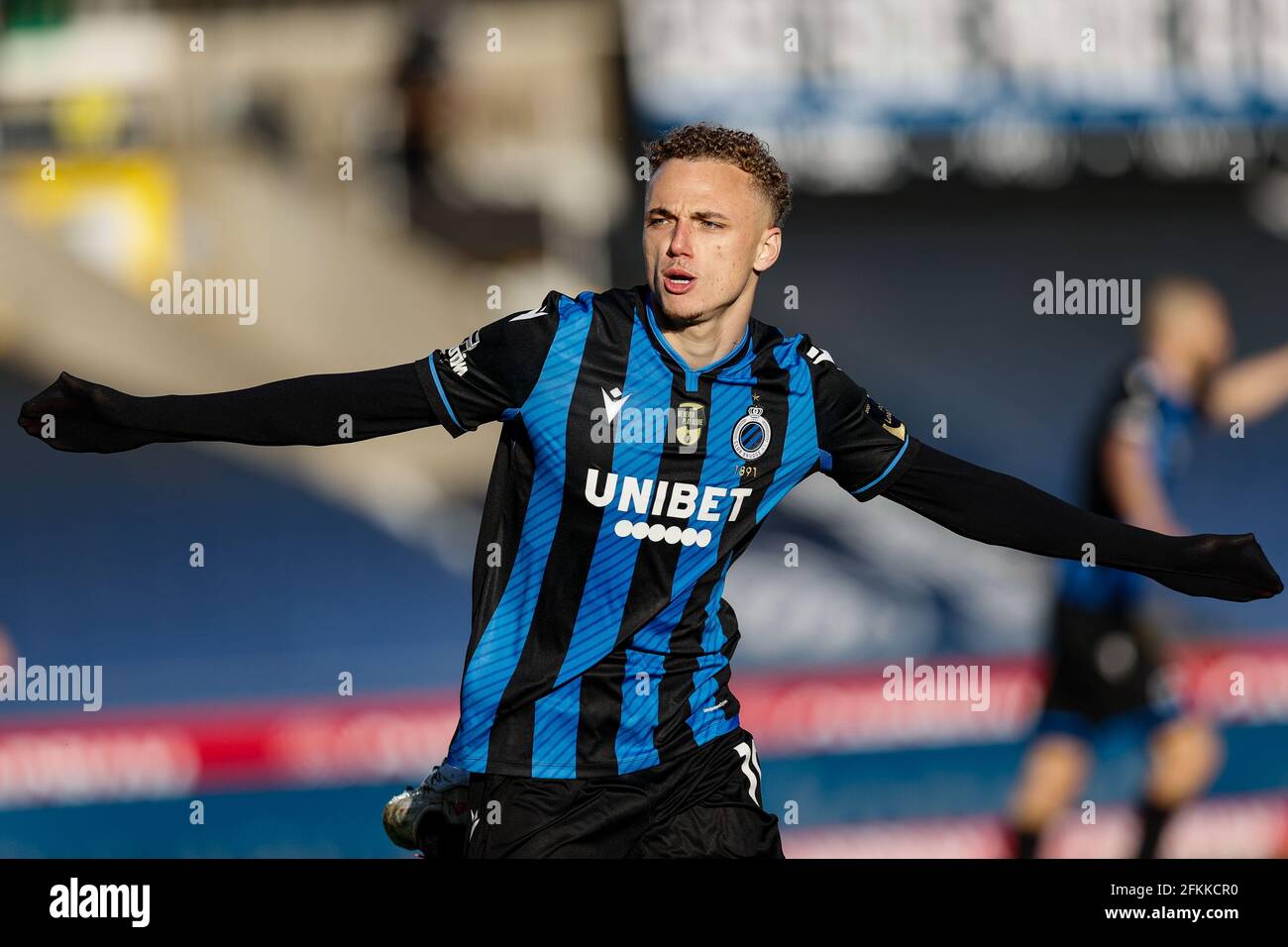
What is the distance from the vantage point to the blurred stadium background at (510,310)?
500cm

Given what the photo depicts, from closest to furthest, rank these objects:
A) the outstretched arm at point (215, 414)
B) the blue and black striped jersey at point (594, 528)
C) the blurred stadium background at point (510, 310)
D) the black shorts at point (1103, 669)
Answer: the outstretched arm at point (215, 414)
the blue and black striped jersey at point (594, 528)
the blurred stadium background at point (510, 310)
the black shorts at point (1103, 669)

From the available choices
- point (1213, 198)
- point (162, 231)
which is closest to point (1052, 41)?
point (1213, 198)

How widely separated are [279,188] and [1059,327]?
2860 mm

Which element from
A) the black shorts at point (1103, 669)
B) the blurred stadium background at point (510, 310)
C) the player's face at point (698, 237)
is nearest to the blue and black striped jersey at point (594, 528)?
the player's face at point (698, 237)

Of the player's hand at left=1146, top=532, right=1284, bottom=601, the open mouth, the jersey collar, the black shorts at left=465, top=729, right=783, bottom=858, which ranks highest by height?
the open mouth

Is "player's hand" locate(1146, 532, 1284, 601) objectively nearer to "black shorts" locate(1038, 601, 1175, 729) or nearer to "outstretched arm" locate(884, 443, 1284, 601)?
"outstretched arm" locate(884, 443, 1284, 601)

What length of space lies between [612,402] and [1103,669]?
123 inches

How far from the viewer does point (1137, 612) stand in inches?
204

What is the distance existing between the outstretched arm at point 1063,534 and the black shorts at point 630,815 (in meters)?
0.67

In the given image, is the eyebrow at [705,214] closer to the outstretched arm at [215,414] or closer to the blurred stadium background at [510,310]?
the outstretched arm at [215,414]

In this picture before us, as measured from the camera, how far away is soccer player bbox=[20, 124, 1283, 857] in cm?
260

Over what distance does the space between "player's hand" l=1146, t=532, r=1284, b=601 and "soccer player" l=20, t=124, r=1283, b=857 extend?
0.83 metres

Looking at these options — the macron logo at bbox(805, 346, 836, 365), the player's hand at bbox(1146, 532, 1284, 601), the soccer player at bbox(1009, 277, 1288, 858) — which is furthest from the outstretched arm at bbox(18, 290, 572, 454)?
the soccer player at bbox(1009, 277, 1288, 858)

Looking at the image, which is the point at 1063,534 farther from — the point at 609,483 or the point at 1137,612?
the point at 1137,612
